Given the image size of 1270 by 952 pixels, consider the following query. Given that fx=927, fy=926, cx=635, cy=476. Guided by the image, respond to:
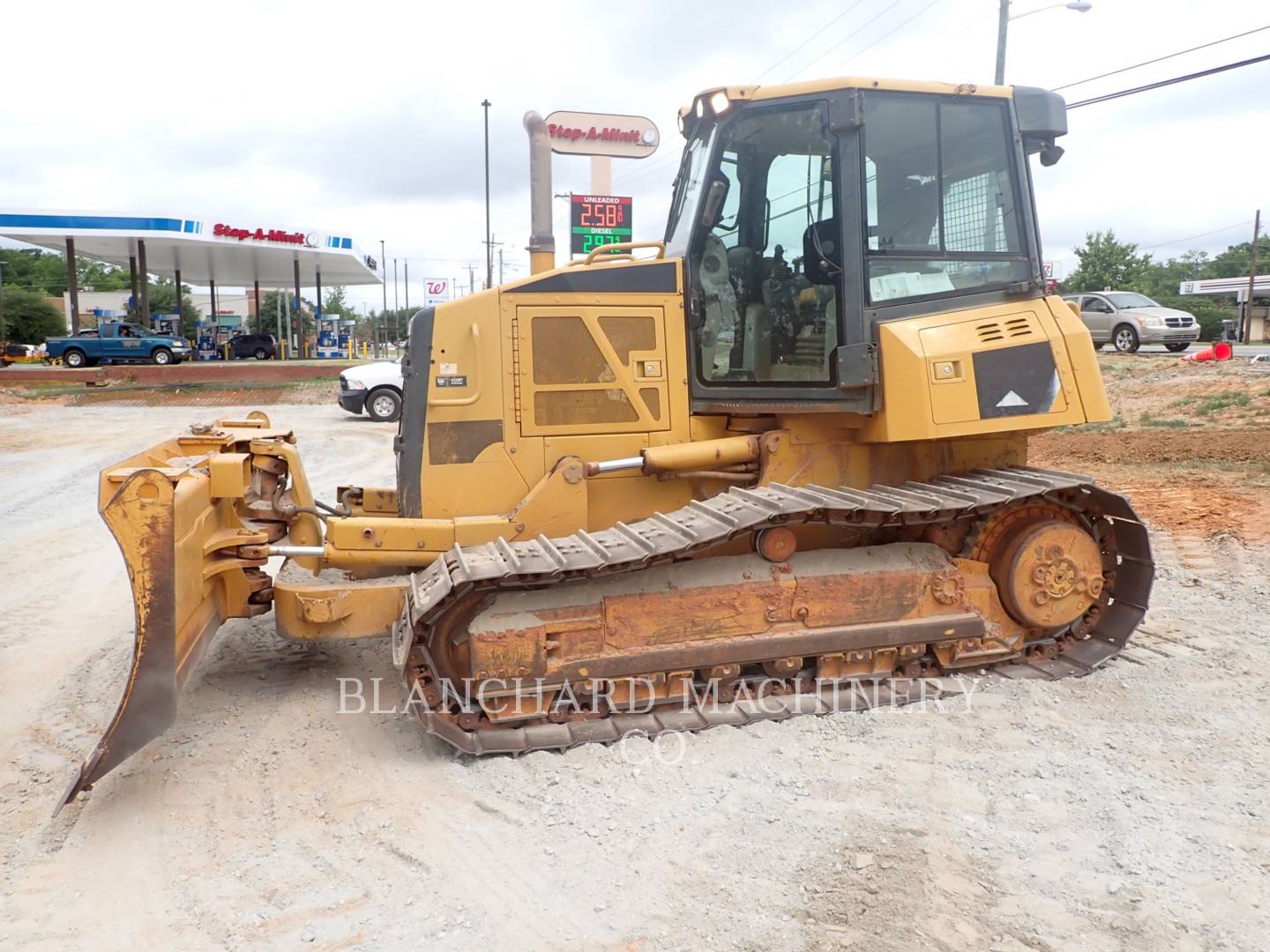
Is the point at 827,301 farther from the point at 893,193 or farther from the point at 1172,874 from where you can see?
the point at 1172,874

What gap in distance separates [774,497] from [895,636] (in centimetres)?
98

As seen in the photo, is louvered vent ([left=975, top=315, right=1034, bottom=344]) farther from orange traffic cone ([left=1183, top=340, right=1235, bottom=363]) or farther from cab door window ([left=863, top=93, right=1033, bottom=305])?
orange traffic cone ([left=1183, top=340, right=1235, bottom=363])

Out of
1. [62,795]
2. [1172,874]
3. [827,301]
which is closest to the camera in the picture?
[1172,874]

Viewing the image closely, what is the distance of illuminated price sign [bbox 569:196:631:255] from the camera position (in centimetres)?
1585

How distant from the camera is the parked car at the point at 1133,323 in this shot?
69.2 feet

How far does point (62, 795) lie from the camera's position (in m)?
3.80

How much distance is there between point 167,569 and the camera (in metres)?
3.78

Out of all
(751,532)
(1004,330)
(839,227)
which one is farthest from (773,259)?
(751,532)

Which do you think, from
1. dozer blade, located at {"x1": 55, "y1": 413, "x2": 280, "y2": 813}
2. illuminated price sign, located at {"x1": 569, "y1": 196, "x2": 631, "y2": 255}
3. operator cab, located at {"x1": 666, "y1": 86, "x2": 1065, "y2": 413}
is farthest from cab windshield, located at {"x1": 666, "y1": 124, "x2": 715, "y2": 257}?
illuminated price sign, located at {"x1": 569, "y1": 196, "x2": 631, "y2": 255}

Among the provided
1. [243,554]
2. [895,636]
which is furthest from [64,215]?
[895,636]

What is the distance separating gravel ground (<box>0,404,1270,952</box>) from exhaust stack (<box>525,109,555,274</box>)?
8.70ft

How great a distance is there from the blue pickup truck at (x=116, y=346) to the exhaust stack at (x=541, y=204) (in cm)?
2955

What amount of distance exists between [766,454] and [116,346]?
3141 cm

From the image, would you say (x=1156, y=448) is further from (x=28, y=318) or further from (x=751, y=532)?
(x=28, y=318)
